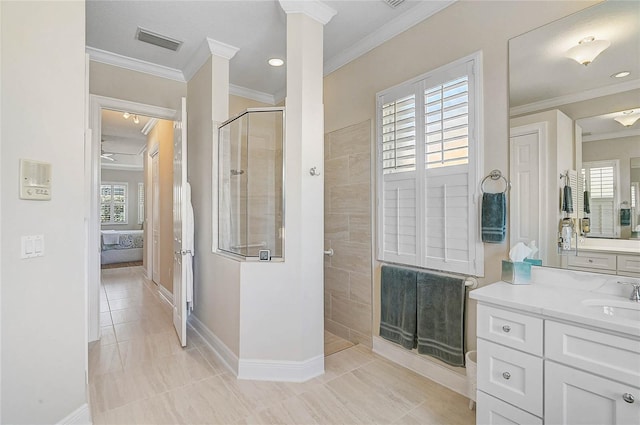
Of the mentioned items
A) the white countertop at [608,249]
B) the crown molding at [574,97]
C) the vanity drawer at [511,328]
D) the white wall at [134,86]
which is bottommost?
the vanity drawer at [511,328]

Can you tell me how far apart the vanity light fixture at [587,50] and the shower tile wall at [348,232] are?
149 cm

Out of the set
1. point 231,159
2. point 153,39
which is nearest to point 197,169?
point 231,159

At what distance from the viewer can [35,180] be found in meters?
1.57

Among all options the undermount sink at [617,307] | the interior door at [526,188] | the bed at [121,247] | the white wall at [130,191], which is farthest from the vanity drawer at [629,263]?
the white wall at [130,191]

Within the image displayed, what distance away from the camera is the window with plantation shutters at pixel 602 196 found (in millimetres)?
1626

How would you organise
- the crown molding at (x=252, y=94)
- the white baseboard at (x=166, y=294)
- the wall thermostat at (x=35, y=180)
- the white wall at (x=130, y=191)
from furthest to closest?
the white wall at (x=130, y=191) < the white baseboard at (x=166, y=294) < the crown molding at (x=252, y=94) < the wall thermostat at (x=35, y=180)

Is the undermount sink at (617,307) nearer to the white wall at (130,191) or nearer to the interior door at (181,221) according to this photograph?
the interior door at (181,221)

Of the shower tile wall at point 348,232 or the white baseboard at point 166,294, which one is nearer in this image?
the shower tile wall at point 348,232

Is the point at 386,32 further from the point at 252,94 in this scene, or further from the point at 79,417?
the point at 79,417

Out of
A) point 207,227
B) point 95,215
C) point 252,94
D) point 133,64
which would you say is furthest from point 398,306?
point 133,64

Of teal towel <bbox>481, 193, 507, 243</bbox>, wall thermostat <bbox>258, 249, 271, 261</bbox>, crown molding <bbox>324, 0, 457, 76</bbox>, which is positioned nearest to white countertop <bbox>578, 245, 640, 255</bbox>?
teal towel <bbox>481, 193, 507, 243</bbox>

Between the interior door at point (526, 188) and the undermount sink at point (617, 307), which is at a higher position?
the interior door at point (526, 188)

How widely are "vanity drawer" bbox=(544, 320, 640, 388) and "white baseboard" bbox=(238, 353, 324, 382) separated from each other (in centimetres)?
157

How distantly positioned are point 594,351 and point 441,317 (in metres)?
1.04
